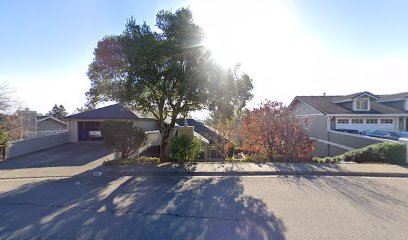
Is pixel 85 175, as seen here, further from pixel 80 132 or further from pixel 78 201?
pixel 80 132

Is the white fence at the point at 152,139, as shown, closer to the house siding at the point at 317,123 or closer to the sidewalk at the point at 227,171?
the sidewalk at the point at 227,171

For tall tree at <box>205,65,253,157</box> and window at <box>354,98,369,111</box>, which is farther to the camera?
Answer: window at <box>354,98,369,111</box>

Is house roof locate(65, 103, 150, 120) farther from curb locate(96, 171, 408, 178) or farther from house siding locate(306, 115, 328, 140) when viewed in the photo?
house siding locate(306, 115, 328, 140)

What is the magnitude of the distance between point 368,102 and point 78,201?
2724 centimetres

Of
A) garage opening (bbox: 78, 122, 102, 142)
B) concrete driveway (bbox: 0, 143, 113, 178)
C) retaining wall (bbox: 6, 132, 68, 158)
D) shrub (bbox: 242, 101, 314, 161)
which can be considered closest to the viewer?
concrete driveway (bbox: 0, 143, 113, 178)

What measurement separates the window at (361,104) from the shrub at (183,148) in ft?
67.4

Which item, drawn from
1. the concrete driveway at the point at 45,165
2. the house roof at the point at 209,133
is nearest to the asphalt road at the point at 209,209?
the concrete driveway at the point at 45,165

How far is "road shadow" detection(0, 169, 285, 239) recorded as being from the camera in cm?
416

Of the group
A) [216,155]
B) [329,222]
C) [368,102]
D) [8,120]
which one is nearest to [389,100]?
[368,102]

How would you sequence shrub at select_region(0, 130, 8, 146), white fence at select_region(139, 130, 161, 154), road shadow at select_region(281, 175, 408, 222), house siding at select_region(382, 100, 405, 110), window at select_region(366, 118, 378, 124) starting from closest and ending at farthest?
1. road shadow at select_region(281, 175, 408, 222)
2. shrub at select_region(0, 130, 8, 146)
3. white fence at select_region(139, 130, 161, 154)
4. window at select_region(366, 118, 378, 124)
5. house siding at select_region(382, 100, 405, 110)

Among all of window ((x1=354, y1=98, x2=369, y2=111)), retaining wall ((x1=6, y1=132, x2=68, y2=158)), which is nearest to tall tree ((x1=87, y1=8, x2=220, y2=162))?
retaining wall ((x1=6, y1=132, x2=68, y2=158))

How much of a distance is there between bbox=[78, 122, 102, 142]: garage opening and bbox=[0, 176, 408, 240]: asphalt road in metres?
13.2

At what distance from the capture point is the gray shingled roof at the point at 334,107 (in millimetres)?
23052

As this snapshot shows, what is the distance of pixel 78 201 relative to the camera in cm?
597
